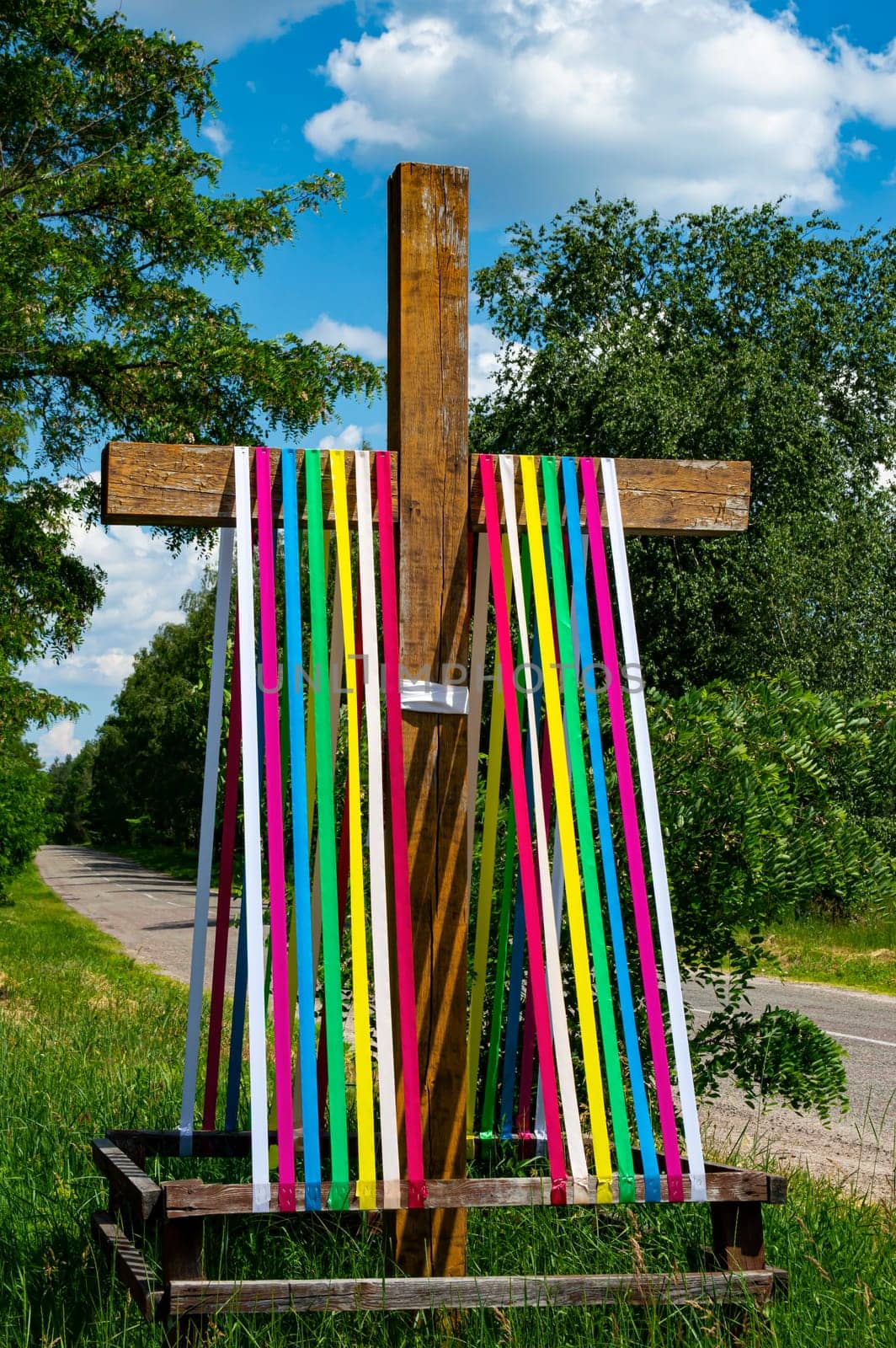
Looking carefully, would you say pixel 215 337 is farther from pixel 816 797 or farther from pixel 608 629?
pixel 608 629

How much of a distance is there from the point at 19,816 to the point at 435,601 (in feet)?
69.4

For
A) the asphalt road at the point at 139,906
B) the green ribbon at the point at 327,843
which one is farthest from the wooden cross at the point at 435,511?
the asphalt road at the point at 139,906

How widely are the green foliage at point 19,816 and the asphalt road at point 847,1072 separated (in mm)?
1680

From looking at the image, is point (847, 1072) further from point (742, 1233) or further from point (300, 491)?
point (300, 491)

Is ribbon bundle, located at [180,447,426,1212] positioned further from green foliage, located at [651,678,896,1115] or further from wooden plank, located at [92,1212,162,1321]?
green foliage, located at [651,678,896,1115]

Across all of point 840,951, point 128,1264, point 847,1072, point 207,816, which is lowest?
point 840,951

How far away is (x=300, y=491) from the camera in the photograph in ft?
10.9

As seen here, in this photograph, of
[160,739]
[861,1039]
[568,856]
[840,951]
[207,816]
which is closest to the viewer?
[568,856]

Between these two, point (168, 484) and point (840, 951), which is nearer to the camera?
point (168, 484)

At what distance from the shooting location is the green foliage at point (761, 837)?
15.2 feet

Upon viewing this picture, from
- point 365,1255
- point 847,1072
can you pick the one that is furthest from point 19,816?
point 365,1255

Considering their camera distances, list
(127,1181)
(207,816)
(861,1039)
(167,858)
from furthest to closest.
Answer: (167,858), (861,1039), (207,816), (127,1181)

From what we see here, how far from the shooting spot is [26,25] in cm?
1315

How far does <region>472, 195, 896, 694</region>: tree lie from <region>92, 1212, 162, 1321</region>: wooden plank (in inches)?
558
